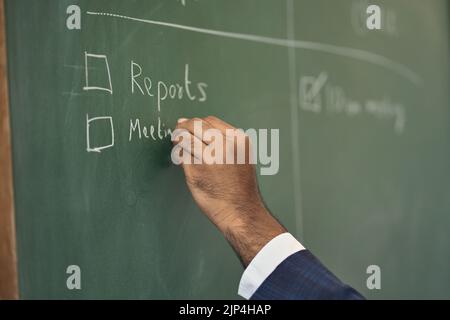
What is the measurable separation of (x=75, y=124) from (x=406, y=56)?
1.05m

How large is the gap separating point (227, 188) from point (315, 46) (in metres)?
0.51

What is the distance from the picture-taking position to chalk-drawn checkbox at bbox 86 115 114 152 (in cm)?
97

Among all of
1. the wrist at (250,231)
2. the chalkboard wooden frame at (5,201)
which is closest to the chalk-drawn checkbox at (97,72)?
the chalkboard wooden frame at (5,201)

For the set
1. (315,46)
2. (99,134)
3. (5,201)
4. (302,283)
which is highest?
(315,46)

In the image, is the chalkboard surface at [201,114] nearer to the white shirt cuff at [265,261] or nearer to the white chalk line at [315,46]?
the white chalk line at [315,46]

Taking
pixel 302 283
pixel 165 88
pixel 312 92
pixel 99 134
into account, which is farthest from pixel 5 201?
pixel 312 92

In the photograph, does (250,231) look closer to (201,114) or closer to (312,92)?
(201,114)

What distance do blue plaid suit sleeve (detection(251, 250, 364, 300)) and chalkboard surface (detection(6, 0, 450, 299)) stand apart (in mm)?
263

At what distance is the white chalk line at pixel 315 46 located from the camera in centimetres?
105

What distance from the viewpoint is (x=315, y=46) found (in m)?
1.33

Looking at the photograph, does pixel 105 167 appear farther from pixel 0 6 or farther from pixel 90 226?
pixel 0 6

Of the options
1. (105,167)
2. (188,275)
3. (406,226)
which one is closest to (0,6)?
(105,167)

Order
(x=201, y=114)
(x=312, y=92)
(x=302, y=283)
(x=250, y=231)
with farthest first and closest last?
(x=312, y=92) → (x=201, y=114) → (x=250, y=231) → (x=302, y=283)

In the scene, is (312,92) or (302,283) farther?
(312,92)
